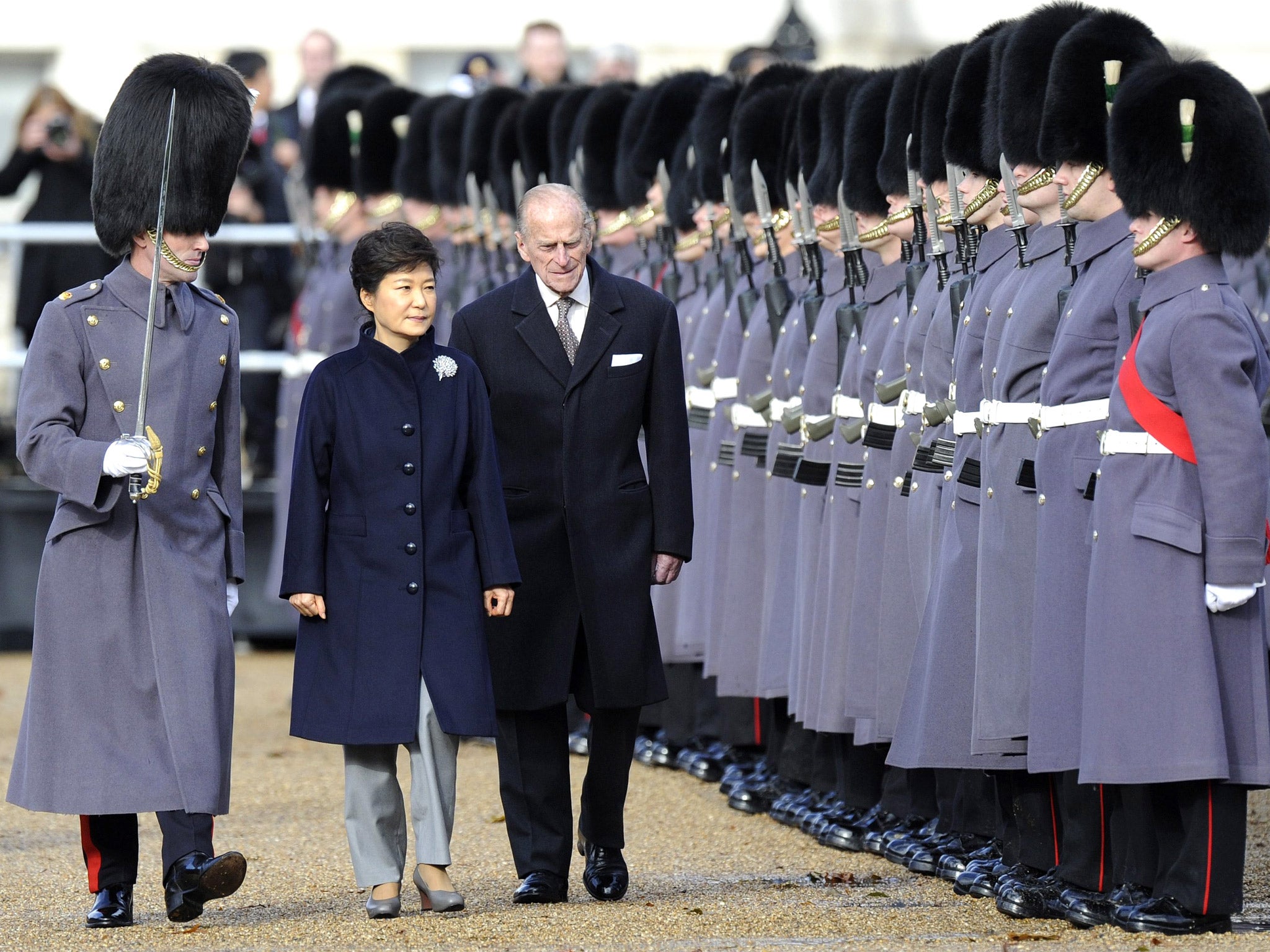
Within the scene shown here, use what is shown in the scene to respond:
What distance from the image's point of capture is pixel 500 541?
679 centimetres

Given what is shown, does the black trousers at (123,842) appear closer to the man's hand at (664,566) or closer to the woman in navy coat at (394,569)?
the woman in navy coat at (394,569)

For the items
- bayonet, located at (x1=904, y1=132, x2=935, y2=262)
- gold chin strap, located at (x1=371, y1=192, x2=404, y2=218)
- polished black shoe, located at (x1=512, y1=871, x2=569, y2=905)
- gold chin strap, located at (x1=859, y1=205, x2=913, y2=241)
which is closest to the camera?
gold chin strap, located at (x1=371, y1=192, x2=404, y2=218)

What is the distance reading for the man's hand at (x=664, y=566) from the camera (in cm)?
715

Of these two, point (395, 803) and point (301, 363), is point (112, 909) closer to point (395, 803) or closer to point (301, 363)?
point (395, 803)

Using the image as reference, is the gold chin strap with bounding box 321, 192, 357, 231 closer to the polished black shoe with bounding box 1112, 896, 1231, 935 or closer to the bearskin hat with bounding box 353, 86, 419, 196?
the bearskin hat with bounding box 353, 86, 419, 196

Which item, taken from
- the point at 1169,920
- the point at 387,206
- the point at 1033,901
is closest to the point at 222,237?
the point at 387,206

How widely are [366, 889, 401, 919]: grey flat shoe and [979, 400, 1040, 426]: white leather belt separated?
5.81ft

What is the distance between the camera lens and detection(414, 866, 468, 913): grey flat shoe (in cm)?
668

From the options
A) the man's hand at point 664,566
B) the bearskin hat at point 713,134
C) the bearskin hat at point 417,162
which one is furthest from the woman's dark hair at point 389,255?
the bearskin hat at point 417,162

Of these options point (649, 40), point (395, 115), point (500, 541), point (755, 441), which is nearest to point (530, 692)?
point (500, 541)

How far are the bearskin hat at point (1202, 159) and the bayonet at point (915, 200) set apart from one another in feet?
4.63

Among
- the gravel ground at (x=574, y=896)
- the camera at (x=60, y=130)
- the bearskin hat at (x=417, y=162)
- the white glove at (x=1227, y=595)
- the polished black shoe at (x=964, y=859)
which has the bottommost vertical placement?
the gravel ground at (x=574, y=896)

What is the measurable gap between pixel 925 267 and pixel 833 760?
151cm

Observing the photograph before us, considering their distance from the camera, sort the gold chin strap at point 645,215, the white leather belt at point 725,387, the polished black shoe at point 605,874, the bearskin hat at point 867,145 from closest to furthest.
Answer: the polished black shoe at point 605,874
the bearskin hat at point 867,145
the white leather belt at point 725,387
the gold chin strap at point 645,215
